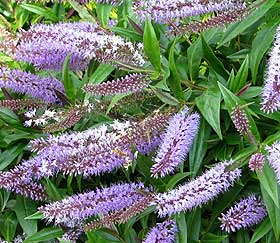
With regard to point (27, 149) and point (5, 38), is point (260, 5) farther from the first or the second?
point (27, 149)

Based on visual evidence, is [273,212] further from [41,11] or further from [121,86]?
[41,11]

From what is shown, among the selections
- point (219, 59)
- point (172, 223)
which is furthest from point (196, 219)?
point (219, 59)

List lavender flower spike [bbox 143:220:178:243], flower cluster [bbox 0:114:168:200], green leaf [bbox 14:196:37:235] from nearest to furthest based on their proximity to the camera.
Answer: flower cluster [bbox 0:114:168:200] → lavender flower spike [bbox 143:220:178:243] → green leaf [bbox 14:196:37:235]

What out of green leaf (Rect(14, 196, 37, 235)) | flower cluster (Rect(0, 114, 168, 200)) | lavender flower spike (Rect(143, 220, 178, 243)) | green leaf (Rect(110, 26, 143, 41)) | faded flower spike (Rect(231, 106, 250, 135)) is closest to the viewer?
faded flower spike (Rect(231, 106, 250, 135))

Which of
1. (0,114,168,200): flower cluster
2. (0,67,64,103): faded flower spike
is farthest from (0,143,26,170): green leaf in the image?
→ (0,114,168,200): flower cluster

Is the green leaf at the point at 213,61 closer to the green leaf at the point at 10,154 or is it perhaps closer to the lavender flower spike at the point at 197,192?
the lavender flower spike at the point at 197,192

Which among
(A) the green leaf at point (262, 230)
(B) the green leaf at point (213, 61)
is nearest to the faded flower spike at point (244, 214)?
(A) the green leaf at point (262, 230)

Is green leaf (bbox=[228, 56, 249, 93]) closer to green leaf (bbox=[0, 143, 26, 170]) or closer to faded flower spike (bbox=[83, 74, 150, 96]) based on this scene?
faded flower spike (bbox=[83, 74, 150, 96])
